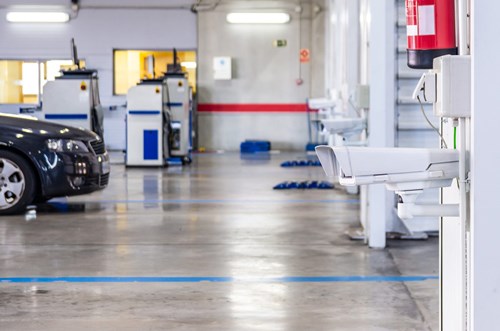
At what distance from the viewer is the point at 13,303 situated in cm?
486

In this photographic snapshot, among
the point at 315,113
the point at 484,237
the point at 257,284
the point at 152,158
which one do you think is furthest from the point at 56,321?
the point at 315,113

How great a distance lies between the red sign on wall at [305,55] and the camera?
21.1 meters

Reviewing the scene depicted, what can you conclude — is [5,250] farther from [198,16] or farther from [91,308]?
[198,16]

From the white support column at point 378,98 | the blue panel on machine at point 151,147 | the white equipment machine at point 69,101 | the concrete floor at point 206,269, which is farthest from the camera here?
the blue panel on machine at point 151,147

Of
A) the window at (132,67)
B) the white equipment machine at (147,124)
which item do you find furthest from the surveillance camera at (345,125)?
the window at (132,67)

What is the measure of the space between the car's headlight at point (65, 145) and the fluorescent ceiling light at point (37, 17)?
12.8 metres

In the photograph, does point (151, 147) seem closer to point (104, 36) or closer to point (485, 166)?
point (104, 36)

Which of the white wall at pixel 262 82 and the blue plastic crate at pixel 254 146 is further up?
the white wall at pixel 262 82

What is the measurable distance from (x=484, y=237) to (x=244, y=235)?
16.8ft

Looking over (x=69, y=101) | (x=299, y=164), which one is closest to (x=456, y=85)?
(x=69, y=101)

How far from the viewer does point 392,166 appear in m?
2.54

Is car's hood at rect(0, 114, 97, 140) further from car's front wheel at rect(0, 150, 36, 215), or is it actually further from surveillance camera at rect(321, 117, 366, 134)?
surveillance camera at rect(321, 117, 366, 134)

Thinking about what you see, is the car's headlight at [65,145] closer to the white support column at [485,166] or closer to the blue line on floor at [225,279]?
the blue line on floor at [225,279]

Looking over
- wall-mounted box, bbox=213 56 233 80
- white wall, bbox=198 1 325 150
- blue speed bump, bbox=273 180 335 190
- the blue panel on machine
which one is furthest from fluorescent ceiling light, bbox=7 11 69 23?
blue speed bump, bbox=273 180 335 190
